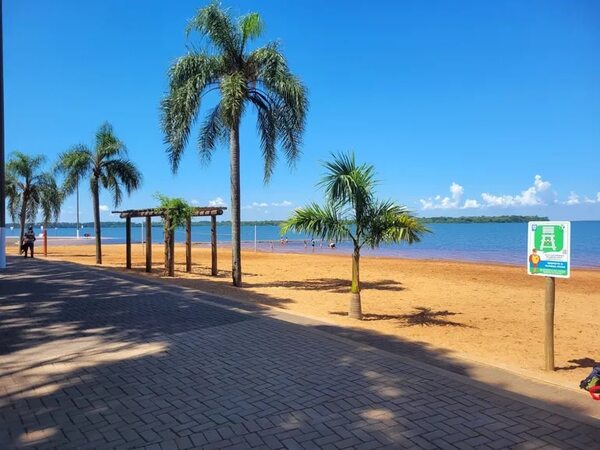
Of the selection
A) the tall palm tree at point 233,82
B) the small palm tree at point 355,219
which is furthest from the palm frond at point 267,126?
the small palm tree at point 355,219

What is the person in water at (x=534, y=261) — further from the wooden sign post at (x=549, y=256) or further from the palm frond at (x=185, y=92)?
the palm frond at (x=185, y=92)

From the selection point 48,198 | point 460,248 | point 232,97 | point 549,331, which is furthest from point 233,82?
point 460,248

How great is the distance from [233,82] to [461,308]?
799 centimetres

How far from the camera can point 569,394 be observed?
4.59 m

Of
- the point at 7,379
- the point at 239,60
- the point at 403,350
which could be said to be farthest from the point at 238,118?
the point at 7,379

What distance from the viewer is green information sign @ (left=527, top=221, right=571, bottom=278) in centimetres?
550

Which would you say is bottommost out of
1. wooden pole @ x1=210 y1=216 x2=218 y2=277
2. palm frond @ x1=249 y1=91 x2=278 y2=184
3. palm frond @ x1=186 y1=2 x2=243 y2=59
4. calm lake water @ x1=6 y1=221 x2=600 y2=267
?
calm lake water @ x1=6 y1=221 x2=600 y2=267

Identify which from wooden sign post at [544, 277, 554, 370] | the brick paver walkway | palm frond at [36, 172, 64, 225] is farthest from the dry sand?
palm frond at [36, 172, 64, 225]

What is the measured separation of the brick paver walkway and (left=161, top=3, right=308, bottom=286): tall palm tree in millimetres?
7294

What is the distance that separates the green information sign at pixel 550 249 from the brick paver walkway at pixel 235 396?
187 centimetres

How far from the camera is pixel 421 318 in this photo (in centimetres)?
959

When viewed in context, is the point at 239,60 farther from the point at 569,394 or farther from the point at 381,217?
the point at 569,394

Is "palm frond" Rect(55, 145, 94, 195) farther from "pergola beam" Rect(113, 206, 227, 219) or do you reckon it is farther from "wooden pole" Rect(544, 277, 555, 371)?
"wooden pole" Rect(544, 277, 555, 371)

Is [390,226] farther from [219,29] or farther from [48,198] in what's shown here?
[48,198]
